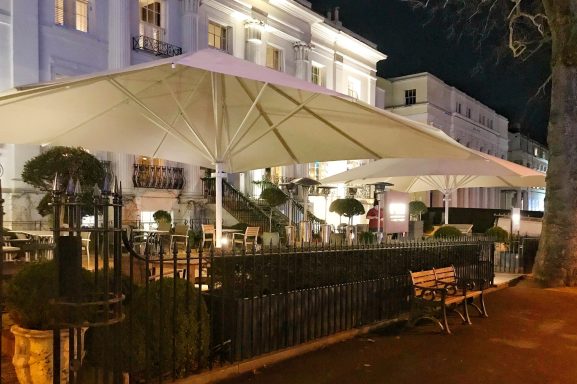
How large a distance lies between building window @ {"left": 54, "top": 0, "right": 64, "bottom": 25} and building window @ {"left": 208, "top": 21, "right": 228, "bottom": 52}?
6365mm

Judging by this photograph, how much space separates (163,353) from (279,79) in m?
3.08

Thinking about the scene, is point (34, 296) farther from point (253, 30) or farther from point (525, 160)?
point (525, 160)

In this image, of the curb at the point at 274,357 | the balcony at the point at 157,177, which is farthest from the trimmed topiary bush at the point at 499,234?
the balcony at the point at 157,177

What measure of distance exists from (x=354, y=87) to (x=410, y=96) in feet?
24.2

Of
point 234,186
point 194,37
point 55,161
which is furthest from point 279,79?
point 234,186

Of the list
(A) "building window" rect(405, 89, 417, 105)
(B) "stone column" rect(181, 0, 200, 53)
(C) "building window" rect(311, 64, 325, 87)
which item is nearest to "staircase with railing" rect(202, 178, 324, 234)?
(B) "stone column" rect(181, 0, 200, 53)

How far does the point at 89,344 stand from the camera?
483cm

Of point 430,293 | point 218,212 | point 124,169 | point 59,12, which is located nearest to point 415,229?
point 124,169

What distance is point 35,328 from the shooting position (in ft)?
14.6

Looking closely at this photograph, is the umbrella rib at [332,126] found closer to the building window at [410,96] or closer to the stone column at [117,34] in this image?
the stone column at [117,34]

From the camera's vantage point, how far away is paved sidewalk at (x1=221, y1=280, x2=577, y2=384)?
5.97m

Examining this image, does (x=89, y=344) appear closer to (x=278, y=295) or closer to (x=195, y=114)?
(x=278, y=295)

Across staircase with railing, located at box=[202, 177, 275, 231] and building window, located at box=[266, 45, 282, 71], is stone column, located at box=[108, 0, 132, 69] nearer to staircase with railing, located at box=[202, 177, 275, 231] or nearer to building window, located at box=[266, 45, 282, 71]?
staircase with railing, located at box=[202, 177, 275, 231]

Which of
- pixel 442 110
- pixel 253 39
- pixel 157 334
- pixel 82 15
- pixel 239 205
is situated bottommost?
pixel 157 334
